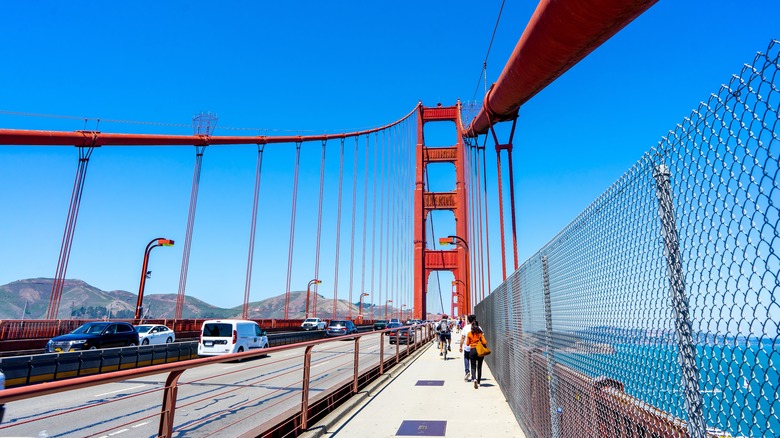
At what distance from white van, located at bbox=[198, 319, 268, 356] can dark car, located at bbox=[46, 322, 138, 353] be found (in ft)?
10.5

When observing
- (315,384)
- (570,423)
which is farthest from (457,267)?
(570,423)

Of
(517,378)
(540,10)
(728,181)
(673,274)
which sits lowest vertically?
(517,378)

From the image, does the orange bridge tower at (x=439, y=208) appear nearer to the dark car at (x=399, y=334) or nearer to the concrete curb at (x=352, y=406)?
the dark car at (x=399, y=334)

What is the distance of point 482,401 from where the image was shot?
729 centimetres

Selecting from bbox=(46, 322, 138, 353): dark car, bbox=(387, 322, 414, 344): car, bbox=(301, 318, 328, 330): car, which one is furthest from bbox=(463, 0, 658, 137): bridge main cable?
bbox=(301, 318, 328, 330): car

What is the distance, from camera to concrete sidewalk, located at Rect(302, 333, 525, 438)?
5.29 metres

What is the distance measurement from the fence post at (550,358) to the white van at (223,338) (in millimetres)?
13299

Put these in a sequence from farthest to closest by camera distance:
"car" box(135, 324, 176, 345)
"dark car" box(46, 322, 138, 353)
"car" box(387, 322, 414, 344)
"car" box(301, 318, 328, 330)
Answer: "car" box(301, 318, 328, 330) < "car" box(135, 324, 176, 345) < "dark car" box(46, 322, 138, 353) < "car" box(387, 322, 414, 344)

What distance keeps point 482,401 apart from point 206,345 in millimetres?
11352

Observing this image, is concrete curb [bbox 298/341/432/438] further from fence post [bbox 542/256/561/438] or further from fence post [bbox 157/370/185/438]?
fence post [bbox 542/256/561/438]

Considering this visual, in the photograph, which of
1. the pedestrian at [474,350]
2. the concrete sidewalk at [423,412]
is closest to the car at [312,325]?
the concrete sidewalk at [423,412]

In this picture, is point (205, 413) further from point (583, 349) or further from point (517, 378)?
point (583, 349)

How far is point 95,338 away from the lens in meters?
14.9

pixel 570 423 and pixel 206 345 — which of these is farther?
pixel 206 345
